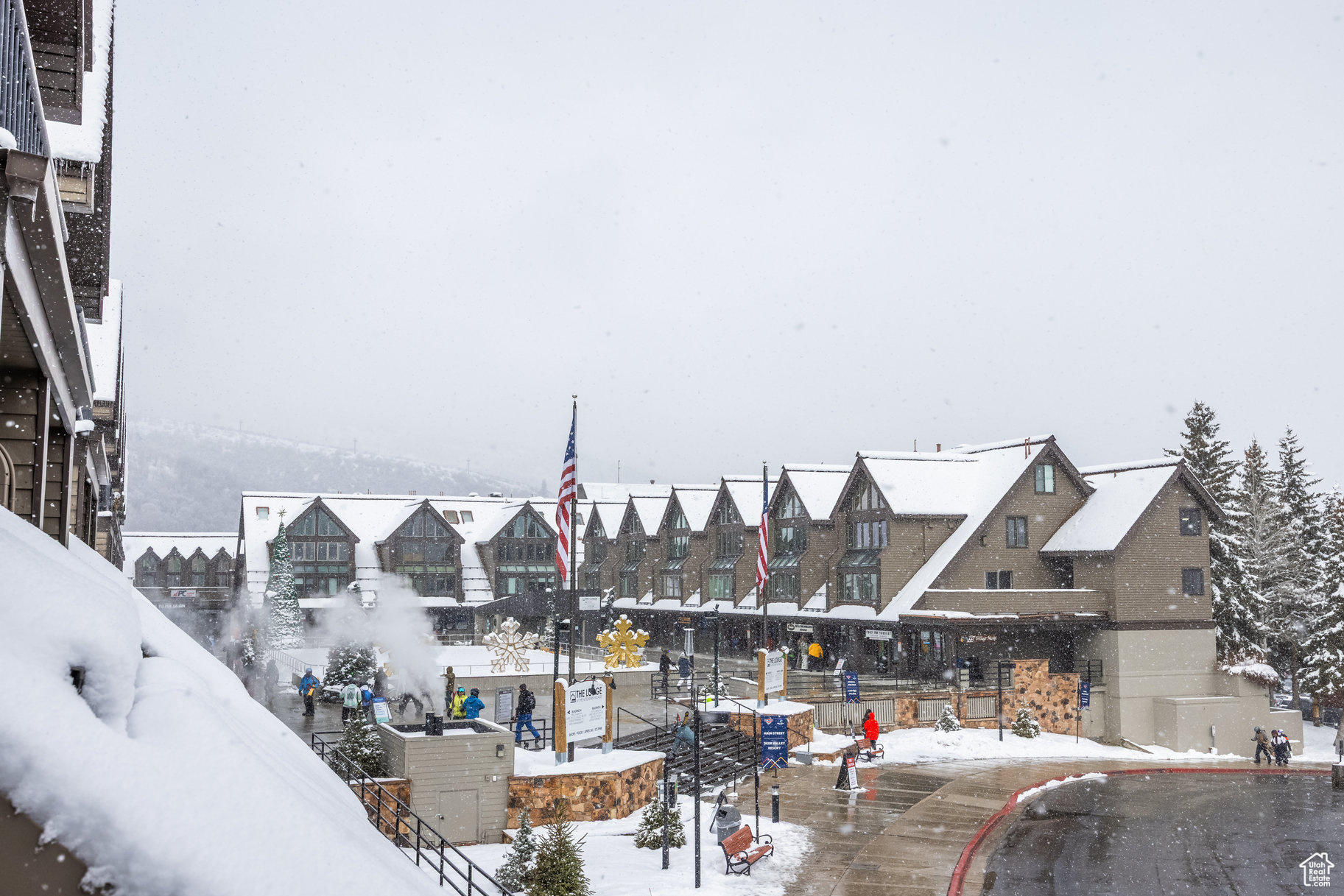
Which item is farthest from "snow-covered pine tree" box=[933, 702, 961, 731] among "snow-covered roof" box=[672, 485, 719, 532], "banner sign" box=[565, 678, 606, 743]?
"snow-covered roof" box=[672, 485, 719, 532]

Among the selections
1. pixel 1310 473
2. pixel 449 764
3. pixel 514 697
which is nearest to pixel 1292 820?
pixel 449 764

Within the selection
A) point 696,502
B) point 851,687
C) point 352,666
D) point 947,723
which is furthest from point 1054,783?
point 696,502

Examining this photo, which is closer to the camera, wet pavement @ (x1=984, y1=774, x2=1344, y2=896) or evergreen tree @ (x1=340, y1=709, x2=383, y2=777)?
wet pavement @ (x1=984, y1=774, x2=1344, y2=896)

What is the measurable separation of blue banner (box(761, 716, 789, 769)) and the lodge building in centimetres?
1669

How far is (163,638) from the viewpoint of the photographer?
258cm

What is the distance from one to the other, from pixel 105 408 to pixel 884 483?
112 ft

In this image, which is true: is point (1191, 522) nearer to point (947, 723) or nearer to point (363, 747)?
point (947, 723)

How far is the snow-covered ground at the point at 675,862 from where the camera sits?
16.9 m

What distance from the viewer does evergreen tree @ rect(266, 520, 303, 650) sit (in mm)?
51938

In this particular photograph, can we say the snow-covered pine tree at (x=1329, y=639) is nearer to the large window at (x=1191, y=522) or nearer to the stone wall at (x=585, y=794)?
the large window at (x=1191, y=522)

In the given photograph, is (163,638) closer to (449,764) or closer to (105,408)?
(105,408)

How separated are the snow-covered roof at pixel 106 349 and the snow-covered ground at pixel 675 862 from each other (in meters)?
9.57

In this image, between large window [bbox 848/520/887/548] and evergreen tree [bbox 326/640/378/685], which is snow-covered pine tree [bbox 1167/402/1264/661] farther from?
evergreen tree [bbox 326/640/378/685]

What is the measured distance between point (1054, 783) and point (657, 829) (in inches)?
548
